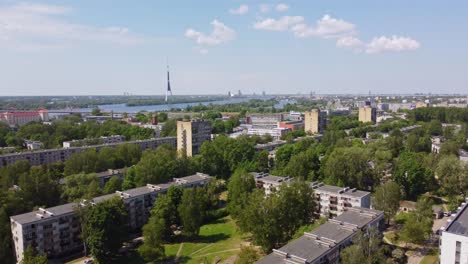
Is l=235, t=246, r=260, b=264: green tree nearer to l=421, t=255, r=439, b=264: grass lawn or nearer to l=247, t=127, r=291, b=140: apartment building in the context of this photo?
l=421, t=255, r=439, b=264: grass lawn

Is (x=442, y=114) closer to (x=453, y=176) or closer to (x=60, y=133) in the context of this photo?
(x=453, y=176)

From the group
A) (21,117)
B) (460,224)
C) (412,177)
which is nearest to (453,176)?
(412,177)

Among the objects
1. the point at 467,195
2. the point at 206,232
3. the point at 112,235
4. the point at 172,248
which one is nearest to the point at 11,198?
the point at 112,235

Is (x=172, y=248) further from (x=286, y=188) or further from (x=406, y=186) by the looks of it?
(x=406, y=186)

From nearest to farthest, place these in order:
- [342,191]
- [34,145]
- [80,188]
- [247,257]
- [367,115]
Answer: [247,257]
[342,191]
[80,188]
[34,145]
[367,115]

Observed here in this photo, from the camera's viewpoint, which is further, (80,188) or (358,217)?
(80,188)
